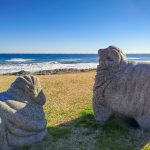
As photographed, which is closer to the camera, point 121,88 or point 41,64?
point 121,88

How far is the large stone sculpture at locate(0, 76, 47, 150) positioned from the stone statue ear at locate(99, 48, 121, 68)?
76.5 inches

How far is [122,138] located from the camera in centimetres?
792

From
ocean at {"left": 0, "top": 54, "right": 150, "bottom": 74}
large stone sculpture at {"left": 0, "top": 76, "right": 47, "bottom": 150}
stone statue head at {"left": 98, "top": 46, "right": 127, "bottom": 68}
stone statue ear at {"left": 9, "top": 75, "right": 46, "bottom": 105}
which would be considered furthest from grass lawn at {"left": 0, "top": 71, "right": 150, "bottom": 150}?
ocean at {"left": 0, "top": 54, "right": 150, "bottom": 74}

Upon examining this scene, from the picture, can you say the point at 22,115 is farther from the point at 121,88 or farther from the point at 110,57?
the point at 110,57

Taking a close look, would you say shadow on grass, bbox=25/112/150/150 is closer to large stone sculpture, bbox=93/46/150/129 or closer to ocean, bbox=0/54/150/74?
large stone sculpture, bbox=93/46/150/129

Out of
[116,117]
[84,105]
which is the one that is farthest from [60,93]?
[116,117]

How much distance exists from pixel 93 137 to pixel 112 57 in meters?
2.13

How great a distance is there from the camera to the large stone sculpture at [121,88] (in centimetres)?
830

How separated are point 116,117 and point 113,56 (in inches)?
66.6

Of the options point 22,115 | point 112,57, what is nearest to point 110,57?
point 112,57

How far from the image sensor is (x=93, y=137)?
26.2 ft

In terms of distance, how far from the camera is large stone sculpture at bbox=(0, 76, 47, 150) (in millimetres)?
7086

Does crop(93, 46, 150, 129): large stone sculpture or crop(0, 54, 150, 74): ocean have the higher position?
crop(93, 46, 150, 129): large stone sculpture

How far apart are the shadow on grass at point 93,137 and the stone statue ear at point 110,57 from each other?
1.59 m
